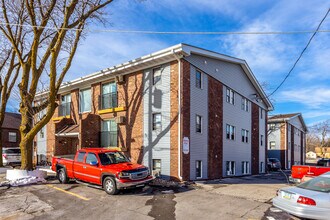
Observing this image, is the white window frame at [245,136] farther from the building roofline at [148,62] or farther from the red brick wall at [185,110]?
the red brick wall at [185,110]

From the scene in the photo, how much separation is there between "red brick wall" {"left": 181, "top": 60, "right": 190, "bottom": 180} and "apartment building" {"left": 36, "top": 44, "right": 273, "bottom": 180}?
51 mm

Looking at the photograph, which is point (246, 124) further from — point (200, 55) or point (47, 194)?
point (47, 194)

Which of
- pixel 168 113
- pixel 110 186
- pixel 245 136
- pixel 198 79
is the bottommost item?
pixel 110 186

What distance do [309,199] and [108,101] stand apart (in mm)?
14053

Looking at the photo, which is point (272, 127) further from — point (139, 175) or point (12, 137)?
point (12, 137)

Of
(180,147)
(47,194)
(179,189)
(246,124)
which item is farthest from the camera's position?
(246,124)

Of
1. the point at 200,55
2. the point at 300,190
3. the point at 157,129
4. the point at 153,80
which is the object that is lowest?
the point at 300,190

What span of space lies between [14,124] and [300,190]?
139 feet

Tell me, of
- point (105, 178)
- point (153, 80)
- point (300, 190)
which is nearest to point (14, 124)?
point (153, 80)

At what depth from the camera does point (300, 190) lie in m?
7.48

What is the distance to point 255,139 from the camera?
26297 millimetres

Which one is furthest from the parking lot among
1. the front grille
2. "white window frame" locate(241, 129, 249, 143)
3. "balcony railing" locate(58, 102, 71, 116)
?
"white window frame" locate(241, 129, 249, 143)

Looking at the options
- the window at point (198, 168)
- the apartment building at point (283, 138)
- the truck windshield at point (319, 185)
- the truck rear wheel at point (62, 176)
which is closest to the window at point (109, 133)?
the truck rear wheel at point (62, 176)

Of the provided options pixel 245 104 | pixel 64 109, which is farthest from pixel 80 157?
pixel 245 104
